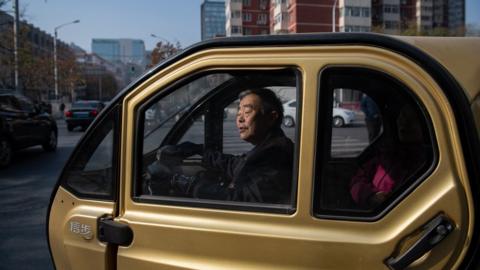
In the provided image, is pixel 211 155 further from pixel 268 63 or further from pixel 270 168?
pixel 268 63

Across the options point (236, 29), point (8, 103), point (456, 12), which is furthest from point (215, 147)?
point (456, 12)

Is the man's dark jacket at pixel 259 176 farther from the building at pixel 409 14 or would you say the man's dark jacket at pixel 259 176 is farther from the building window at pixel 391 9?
the building window at pixel 391 9

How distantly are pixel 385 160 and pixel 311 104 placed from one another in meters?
0.49

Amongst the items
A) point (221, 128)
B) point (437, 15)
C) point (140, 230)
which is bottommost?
point (140, 230)

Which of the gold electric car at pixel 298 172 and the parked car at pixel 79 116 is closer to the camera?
the gold electric car at pixel 298 172

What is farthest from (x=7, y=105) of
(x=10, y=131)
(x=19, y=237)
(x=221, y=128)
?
(x=221, y=128)

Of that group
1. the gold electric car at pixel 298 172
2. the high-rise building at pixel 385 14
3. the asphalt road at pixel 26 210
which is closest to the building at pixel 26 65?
the asphalt road at pixel 26 210

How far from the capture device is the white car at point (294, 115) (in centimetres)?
174

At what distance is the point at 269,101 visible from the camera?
6.87ft

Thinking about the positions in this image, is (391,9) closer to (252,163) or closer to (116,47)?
(252,163)

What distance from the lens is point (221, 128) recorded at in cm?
223

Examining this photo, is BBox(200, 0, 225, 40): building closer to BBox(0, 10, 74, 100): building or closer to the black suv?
BBox(0, 10, 74, 100): building

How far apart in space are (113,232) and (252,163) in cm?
63

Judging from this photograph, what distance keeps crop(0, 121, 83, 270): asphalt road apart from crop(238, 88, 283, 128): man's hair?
305 cm
